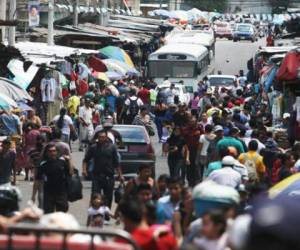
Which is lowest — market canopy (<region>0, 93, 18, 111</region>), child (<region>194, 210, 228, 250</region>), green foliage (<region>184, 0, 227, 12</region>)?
green foliage (<region>184, 0, 227, 12</region>)

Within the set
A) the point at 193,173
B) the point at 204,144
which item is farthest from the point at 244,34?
the point at 204,144

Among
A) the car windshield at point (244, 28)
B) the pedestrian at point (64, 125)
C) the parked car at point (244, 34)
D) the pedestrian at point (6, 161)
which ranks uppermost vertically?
the pedestrian at point (6, 161)

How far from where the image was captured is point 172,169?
2233 centimetres

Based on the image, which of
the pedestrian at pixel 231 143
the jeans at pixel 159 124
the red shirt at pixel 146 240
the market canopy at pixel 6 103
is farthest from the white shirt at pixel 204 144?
the red shirt at pixel 146 240

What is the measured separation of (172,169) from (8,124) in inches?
178

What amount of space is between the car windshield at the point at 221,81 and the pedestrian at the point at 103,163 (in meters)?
32.9

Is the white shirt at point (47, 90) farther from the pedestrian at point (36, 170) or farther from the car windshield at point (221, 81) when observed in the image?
the car windshield at point (221, 81)

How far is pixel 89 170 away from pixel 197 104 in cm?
1993

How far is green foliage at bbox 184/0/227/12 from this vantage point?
16912cm

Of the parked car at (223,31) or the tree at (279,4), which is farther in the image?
the tree at (279,4)

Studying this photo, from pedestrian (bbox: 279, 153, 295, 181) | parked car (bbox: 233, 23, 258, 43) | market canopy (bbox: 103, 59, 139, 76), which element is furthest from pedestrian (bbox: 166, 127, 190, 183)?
parked car (bbox: 233, 23, 258, 43)

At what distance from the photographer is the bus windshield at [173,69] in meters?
50.3

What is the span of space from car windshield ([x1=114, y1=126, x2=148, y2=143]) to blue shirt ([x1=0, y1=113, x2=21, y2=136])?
6.19 feet

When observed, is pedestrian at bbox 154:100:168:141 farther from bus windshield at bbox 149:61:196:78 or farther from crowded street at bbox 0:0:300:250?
bus windshield at bbox 149:61:196:78
